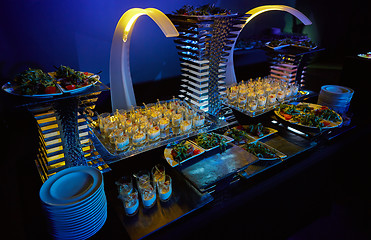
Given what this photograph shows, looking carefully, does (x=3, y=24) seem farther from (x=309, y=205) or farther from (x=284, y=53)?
(x=309, y=205)

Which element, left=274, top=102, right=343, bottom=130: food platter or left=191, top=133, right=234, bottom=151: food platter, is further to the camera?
left=274, top=102, right=343, bottom=130: food platter

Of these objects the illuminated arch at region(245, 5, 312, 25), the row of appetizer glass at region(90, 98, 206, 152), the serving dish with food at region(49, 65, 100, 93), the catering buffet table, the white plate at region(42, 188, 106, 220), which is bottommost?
the catering buffet table

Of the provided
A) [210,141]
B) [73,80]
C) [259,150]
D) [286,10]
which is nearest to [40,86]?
[73,80]

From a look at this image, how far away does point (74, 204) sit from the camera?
0.95 m

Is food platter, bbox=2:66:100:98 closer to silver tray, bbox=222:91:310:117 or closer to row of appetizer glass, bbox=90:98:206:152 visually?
row of appetizer glass, bbox=90:98:206:152

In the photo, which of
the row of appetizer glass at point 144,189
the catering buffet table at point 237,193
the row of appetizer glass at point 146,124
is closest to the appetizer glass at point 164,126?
the row of appetizer glass at point 146,124

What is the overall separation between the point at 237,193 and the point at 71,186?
84 cm

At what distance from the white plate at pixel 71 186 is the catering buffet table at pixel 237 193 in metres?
0.19

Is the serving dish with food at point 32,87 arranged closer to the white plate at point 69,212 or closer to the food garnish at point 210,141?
the white plate at point 69,212

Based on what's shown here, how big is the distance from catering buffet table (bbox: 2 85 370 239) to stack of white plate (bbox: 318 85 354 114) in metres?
0.17

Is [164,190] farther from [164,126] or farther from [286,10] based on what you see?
[286,10]

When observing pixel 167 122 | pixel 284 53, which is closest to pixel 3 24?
pixel 167 122

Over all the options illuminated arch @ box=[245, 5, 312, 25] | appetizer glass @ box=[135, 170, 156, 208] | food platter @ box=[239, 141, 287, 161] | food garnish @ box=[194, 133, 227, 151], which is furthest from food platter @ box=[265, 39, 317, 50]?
appetizer glass @ box=[135, 170, 156, 208]

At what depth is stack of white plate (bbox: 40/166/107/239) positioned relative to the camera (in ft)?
3.14
